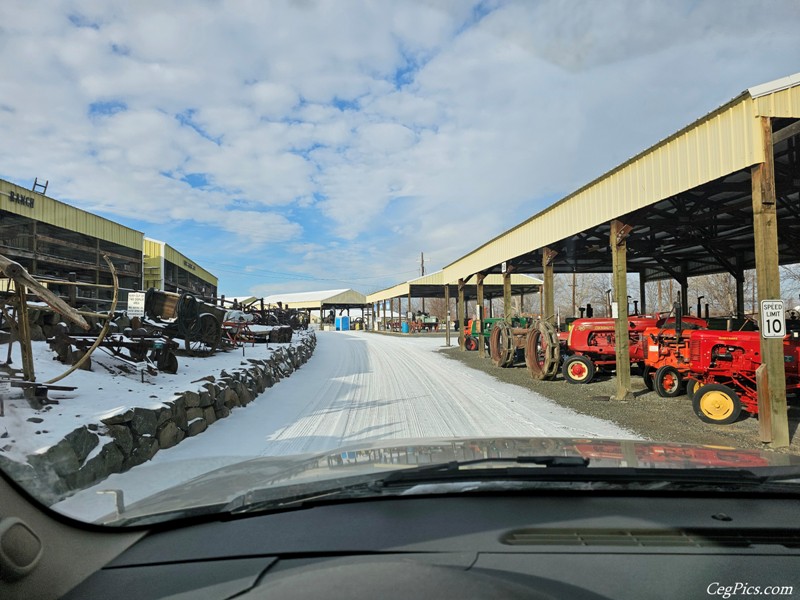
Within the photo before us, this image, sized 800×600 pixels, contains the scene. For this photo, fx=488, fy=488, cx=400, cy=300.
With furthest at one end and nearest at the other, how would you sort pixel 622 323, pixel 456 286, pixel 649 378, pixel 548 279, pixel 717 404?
pixel 456 286, pixel 548 279, pixel 649 378, pixel 622 323, pixel 717 404

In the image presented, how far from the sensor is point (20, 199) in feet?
50.3

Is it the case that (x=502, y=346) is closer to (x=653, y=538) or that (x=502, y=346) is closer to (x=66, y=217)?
(x=653, y=538)

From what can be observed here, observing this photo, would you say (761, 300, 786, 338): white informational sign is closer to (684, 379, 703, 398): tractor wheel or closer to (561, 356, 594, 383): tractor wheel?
(684, 379, 703, 398): tractor wheel

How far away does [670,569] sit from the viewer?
62.3 inches

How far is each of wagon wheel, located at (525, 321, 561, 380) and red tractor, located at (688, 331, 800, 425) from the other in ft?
12.6

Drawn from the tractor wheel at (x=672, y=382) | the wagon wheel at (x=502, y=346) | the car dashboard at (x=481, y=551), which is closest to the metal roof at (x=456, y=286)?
the wagon wheel at (x=502, y=346)

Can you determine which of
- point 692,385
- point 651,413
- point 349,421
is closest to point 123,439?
point 349,421

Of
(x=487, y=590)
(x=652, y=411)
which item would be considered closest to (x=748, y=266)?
(x=652, y=411)

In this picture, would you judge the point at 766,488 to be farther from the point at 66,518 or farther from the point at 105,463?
the point at 105,463

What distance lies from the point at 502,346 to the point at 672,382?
6479 millimetres

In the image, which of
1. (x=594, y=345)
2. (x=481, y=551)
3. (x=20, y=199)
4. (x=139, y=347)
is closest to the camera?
(x=481, y=551)

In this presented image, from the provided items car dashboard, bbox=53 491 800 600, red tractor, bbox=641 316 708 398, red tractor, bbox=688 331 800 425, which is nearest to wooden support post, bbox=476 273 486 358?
red tractor, bbox=641 316 708 398

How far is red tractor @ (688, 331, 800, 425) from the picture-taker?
769 centimetres

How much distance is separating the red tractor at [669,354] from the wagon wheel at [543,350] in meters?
2.33
